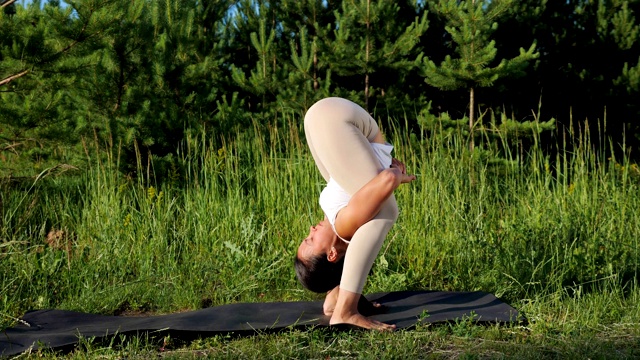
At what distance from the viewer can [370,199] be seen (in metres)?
3.65

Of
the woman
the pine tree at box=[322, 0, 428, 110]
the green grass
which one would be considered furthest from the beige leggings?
the pine tree at box=[322, 0, 428, 110]

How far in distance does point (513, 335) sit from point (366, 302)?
0.82m

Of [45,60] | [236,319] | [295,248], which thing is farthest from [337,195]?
[45,60]

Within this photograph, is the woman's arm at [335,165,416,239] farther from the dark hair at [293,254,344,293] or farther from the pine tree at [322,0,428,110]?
the pine tree at [322,0,428,110]

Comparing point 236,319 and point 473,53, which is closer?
point 236,319

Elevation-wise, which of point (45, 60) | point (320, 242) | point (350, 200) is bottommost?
point (320, 242)

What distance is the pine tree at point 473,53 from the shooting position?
8.47m

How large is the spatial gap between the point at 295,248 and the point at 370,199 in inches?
70.3

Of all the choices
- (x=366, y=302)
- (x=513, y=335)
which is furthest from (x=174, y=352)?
(x=513, y=335)

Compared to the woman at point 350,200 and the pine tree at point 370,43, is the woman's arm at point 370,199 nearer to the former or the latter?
the woman at point 350,200

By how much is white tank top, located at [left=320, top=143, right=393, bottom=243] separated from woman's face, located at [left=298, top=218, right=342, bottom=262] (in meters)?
0.06

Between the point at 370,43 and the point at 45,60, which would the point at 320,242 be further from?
the point at 370,43

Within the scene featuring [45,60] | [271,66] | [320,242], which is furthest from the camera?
[271,66]

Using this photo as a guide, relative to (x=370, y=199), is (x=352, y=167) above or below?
above
